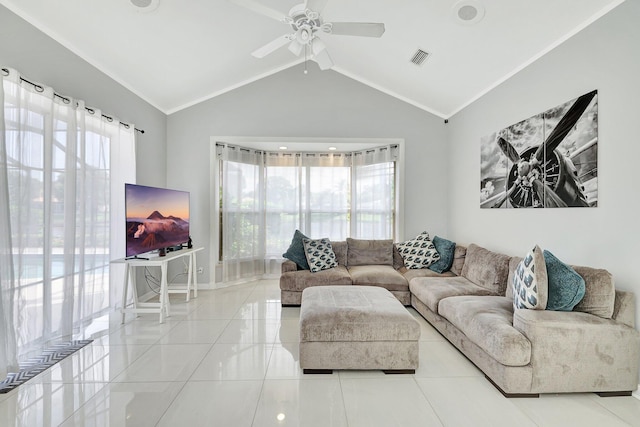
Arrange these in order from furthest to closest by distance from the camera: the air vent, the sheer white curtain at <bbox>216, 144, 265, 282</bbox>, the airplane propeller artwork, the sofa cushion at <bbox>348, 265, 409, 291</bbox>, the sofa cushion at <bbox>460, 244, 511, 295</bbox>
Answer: the sheer white curtain at <bbox>216, 144, 265, 282</bbox> → the sofa cushion at <bbox>348, 265, 409, 291</bbox> → the air vent → the sofa cushion at <bbox>460, 244, 511, 295</bbox> → the airplane propeller artwork

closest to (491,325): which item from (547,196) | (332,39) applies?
(547,196)

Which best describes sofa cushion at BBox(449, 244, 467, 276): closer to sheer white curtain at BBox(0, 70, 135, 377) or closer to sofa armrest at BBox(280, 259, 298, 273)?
sofa armrest at BBox(280, 259, 298, 273)

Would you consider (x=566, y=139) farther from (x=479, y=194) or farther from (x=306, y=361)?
(x=306, y=361)

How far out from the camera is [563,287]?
2.23 m

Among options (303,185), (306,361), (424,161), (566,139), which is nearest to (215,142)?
(303,185)

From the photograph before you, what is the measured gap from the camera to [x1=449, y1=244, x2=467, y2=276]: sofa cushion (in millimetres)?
4070

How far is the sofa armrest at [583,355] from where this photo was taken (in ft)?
6.77

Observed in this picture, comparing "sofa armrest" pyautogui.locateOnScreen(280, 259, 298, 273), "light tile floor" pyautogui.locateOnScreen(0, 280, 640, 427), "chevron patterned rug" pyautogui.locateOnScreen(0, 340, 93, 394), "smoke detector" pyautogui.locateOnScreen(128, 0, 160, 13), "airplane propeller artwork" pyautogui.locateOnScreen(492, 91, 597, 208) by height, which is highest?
"smoke detector" pyautogui.locateOnScreen(128, 0, 160, 13)

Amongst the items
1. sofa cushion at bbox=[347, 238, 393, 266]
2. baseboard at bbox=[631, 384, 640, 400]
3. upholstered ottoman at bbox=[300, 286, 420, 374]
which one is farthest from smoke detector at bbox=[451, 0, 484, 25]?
baseboard at bbox=[631, 384, 640, 400]

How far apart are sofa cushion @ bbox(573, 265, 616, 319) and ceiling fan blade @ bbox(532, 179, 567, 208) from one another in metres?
0.67

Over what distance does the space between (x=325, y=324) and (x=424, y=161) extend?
11.5 ft

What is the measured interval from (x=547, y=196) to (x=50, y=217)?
4360 mm

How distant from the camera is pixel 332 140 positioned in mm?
4918

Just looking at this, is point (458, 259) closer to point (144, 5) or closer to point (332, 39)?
point (332, 39)
